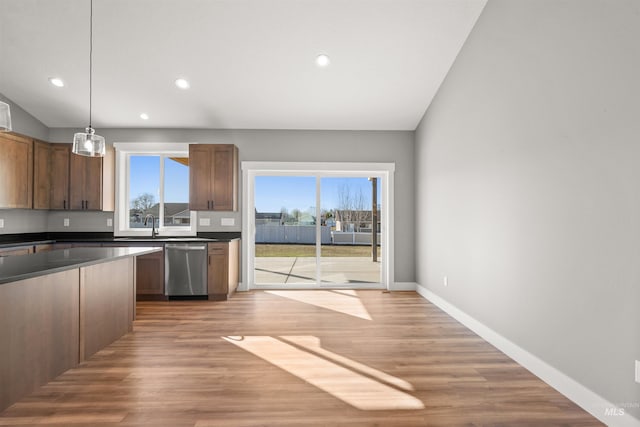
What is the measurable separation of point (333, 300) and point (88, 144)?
10.9ft

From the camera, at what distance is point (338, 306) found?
4.16 metres

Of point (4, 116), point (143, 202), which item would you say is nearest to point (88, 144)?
point (4, 116)

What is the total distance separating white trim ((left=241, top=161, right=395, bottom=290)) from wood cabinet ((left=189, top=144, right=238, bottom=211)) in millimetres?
346

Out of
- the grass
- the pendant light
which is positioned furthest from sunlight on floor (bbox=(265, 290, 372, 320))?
the pendant light

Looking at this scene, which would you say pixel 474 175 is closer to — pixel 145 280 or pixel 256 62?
pixel 256 62

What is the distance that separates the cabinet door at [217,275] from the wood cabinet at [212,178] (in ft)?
2.37

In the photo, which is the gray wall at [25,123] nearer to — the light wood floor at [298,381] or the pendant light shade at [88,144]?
the pendant light shade at [88,144]

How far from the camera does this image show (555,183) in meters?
2.19

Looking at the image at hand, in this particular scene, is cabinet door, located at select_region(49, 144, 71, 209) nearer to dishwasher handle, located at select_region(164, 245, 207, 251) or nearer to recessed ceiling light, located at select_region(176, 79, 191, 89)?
dishwasher handle, located at select_region(164, 245, 207, 251)

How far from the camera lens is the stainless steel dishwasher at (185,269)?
4.49 m

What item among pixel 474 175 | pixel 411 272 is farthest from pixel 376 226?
pixel 474 175

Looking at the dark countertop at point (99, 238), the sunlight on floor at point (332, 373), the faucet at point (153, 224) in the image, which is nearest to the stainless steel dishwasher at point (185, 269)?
the dark countertop at point (99, 238)

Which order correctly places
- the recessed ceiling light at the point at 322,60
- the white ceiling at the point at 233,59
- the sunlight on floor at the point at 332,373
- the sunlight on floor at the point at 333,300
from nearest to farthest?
the sunlight on floor at the point at 332,373 → the white ceiling at the point at 233,59 → the recessed ceiling light at the point at 322,60 → the sunlight on floor at the point at 333,300

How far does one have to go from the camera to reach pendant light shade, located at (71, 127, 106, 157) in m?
2.64
